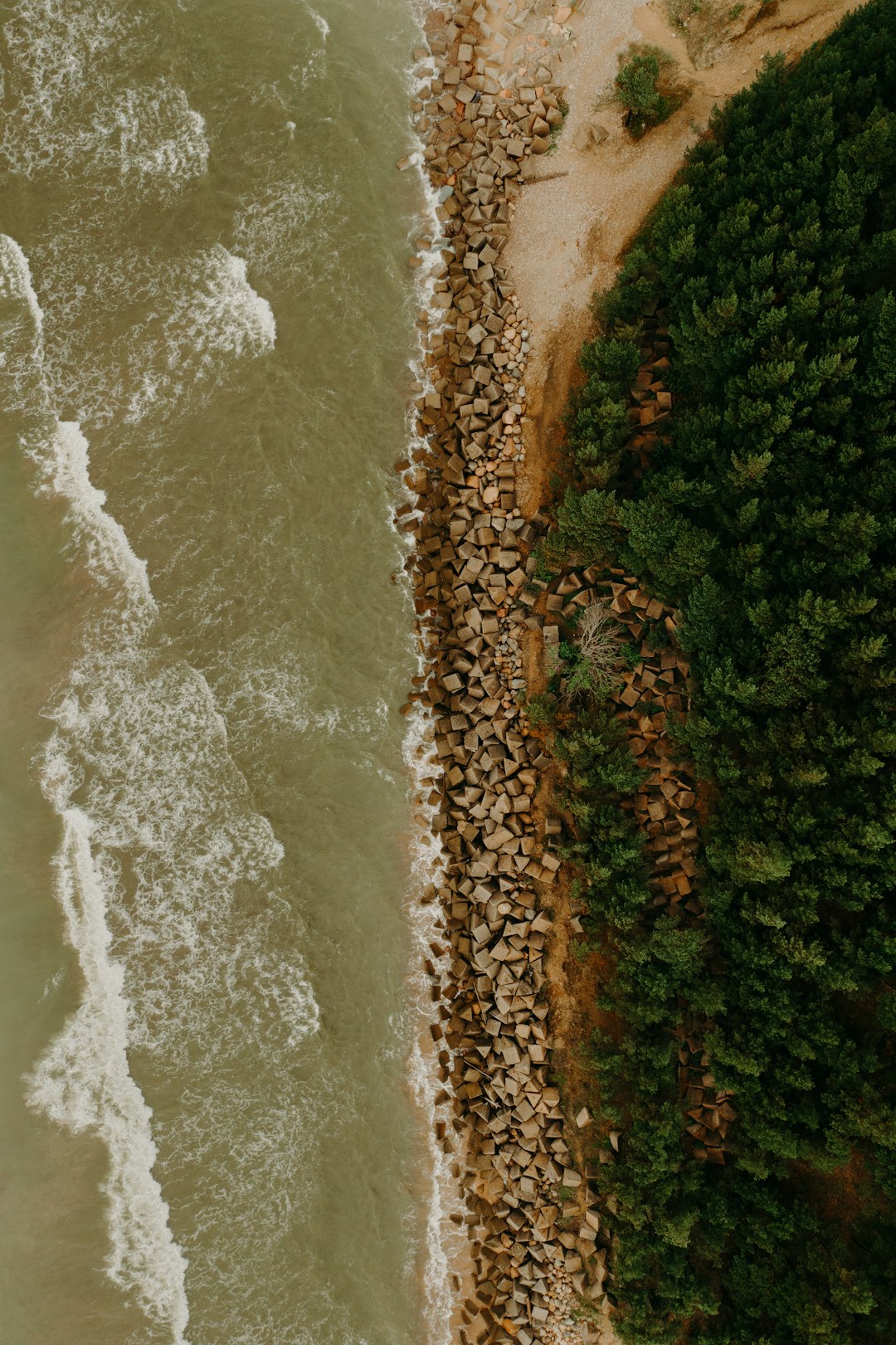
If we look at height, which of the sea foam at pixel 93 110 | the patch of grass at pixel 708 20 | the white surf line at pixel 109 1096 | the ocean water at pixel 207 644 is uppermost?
the patch of grass at pixel 708 20

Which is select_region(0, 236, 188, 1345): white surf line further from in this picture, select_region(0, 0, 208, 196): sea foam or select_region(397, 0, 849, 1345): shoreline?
select_region(397, 0, 849, 1345): shoreline

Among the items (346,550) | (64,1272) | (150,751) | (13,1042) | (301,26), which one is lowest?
(64,1272)

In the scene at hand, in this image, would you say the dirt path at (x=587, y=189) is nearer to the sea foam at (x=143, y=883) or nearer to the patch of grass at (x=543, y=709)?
the patch of grass at (x=543, y=709)

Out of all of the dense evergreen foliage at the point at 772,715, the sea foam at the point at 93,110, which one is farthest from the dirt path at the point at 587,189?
the sea foam at the point at 93,110

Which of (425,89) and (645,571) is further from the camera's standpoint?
(425,89)

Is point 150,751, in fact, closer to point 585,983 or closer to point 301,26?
point 585,983

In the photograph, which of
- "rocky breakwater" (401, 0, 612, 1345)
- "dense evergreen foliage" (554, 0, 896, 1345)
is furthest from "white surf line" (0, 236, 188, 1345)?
"dense evergreen foliage" (554, 0, 896, 1345)

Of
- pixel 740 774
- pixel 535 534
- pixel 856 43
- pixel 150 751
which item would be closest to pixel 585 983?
pixel 740 774
